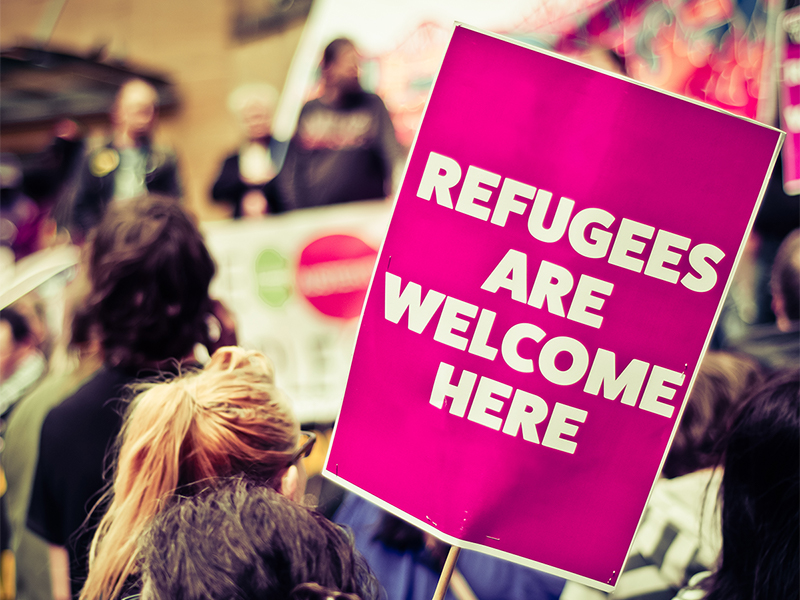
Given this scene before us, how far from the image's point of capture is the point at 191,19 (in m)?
7.48

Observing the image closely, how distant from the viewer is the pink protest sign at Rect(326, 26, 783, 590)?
1188mm

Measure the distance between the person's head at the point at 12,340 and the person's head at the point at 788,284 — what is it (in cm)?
328

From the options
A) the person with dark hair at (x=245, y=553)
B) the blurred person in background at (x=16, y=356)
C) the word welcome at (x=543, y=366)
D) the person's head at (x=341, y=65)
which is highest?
the person's head at (x=341, y=65)

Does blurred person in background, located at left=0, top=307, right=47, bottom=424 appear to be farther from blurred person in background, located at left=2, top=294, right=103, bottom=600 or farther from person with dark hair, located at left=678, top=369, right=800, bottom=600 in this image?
person with dark hair, located at left=678, top=369, right=800, bottom=600

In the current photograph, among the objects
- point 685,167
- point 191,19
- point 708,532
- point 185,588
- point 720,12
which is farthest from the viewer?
point 191,19

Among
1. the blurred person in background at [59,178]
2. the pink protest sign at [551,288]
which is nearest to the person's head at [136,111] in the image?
the blurred person in background at [59,178]

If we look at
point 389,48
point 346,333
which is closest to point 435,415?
point 346,333

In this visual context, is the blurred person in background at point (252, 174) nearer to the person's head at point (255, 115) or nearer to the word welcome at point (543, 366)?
the person's head at point (255, 115)

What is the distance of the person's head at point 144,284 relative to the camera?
1766 millimetres

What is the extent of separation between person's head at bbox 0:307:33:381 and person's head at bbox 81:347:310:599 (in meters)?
2.02

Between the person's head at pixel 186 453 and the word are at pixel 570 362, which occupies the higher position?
the word are at pixel 570 362

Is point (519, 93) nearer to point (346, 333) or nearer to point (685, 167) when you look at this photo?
point (685, 167)

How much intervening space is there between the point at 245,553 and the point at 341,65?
3.31m

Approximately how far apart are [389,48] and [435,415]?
510cm
